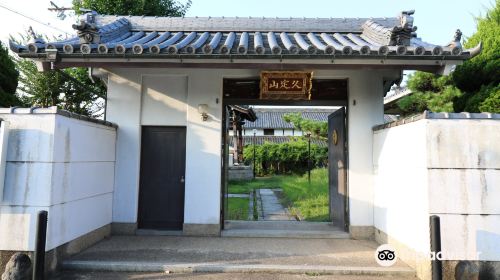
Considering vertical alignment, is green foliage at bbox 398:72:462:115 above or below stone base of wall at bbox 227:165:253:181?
above

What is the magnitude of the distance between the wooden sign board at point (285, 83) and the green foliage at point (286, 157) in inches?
788

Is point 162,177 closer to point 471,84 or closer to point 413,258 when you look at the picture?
point 413,258

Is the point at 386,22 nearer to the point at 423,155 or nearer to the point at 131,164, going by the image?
the point at 423,155

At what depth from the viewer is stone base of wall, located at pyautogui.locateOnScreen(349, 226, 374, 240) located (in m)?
6.59

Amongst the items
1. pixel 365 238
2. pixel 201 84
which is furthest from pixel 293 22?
pixel 365 238

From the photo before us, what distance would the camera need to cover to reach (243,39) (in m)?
6.82

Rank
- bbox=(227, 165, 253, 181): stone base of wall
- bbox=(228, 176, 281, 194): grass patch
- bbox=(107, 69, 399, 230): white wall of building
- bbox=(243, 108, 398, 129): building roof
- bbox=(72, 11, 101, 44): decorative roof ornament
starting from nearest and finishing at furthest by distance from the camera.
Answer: bbox=(72, 11, 101, 44): decorative roof ornament
bbox=(107, 69, 399, 230): white wall of building
bbox=(228, 176, 281, 194): grass patch
bbox=(227, 165, 253, 181): stone base of wall
bbox=(243, 108, 398, 129): building roof

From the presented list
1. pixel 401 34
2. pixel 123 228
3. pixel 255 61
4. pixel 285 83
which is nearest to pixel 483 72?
→ pixel 401 34

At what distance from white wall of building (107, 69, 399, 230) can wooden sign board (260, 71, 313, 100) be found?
1.98 ft

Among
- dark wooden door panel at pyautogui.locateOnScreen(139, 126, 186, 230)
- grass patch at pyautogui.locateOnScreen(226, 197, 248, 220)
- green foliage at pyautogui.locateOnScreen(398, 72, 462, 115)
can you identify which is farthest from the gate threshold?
green foliage at pyautogui.locateOnScreen(398, 72, 462, 115)

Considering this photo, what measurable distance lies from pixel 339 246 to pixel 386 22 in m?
5.61

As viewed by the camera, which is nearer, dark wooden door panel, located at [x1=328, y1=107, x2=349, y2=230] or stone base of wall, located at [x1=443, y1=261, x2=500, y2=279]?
stone base of wall, located at [x1=443, y1=261, x2=500, y2=279]

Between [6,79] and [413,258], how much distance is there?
375 inches

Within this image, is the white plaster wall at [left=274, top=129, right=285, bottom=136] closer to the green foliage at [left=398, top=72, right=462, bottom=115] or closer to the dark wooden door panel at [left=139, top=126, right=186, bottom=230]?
the green foliage at [left=398, top=72, right=462, bottom=115]
